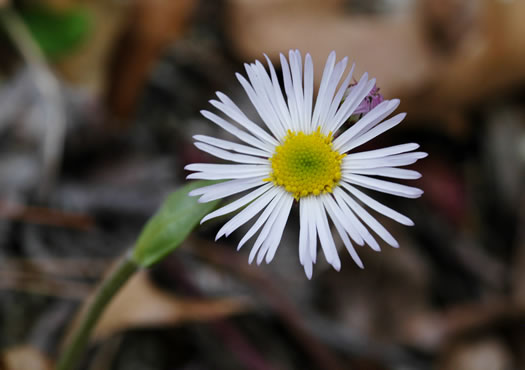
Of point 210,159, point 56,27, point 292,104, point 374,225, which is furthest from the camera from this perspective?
point 56,27

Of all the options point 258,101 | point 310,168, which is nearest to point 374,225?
point 310,168

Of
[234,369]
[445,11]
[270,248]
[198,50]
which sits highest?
[445,11]

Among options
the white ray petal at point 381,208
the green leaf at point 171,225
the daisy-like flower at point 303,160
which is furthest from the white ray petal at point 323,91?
the green leaf at point 171,225

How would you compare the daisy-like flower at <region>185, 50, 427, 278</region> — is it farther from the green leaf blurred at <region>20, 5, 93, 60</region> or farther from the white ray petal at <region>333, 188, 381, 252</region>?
the green leaf blurred at <region>20, 5, 93, 60</region>

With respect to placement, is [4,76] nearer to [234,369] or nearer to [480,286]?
[234,369]

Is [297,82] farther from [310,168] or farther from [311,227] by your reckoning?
[311,227]

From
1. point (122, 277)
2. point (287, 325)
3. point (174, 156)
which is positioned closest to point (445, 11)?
point (174, 156)

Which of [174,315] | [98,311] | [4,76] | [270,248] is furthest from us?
[4,76]
